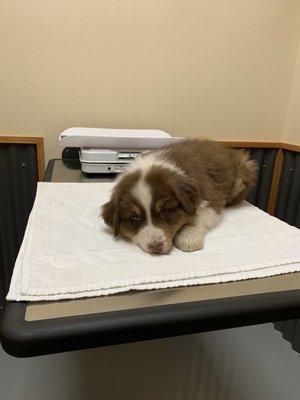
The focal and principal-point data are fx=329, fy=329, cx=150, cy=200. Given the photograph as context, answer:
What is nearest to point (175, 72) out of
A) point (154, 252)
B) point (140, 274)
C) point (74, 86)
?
point (74, 86)

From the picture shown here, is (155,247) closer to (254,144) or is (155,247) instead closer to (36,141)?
(36,141)

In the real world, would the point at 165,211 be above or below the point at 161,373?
above

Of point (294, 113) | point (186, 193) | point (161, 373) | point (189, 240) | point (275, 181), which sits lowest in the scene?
point (161, 373)

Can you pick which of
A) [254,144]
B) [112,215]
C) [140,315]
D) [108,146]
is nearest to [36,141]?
[108,146]

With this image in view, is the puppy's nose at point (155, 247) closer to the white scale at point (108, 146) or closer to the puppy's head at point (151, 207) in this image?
the puppy's head at point (151, 207)

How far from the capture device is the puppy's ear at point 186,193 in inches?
37.8

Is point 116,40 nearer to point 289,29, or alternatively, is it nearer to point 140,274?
point 289,29

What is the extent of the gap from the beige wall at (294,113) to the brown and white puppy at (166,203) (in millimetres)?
1036

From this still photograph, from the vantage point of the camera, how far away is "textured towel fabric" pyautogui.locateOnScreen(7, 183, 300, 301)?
0.70 metres

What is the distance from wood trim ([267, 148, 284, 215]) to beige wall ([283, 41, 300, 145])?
11 cm

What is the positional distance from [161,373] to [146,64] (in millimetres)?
1534

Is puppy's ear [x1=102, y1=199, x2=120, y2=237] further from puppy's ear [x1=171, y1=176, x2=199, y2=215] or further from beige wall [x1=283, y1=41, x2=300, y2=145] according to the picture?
beige wall [x1=283, y1=41, x2=300, y2=145]

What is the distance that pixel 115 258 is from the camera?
830mm

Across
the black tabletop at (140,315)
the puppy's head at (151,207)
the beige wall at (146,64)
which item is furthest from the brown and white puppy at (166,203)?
the beige wall at (146,64)
